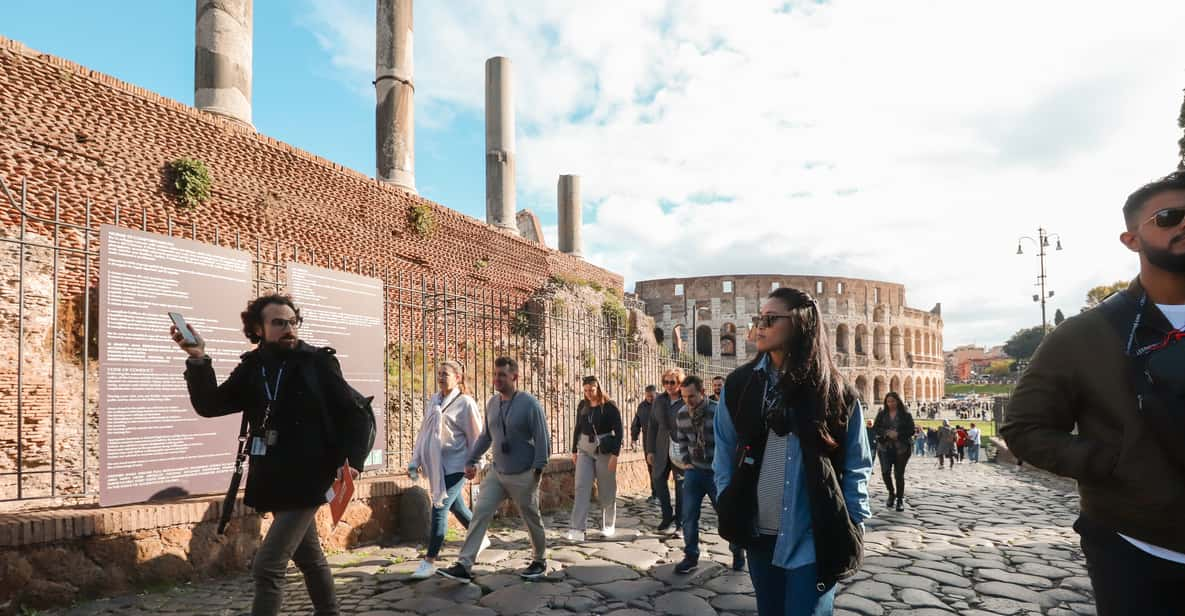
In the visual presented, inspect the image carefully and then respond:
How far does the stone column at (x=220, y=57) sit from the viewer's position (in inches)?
406

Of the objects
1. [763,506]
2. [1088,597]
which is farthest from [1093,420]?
[1088,597]

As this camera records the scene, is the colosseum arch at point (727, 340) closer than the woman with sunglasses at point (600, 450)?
No

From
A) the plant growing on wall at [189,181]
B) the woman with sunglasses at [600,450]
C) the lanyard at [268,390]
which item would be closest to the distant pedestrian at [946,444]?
the woman with sunglasses at [600,450]

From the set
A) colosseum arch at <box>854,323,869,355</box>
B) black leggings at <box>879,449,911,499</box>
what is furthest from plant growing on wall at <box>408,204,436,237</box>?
colosseum arch at <box>854,323,869,355</box>

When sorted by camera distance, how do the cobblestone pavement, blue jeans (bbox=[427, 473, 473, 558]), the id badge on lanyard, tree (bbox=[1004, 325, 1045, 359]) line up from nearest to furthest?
1. the id badge on lanyard
2. the cobblestone pavement
3. blue jeans (bbox=[427, 473, 473, 558])
4. tree (bbox=[1004, 325, 1045, 359])

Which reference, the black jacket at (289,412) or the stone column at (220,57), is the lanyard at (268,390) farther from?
the stone column at (220,57)

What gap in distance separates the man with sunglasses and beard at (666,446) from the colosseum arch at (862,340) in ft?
152

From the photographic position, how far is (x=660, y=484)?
694 cm

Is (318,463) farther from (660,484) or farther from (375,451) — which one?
(660,484)

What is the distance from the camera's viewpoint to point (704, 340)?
5059cm

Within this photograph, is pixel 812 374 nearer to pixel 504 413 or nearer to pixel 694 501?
pixel 504 413

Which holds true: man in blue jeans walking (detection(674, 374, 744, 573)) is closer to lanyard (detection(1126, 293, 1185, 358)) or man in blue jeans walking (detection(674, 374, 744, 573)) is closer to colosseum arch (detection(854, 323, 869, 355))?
lanyard (detection(1126, 293, 1185, 358))

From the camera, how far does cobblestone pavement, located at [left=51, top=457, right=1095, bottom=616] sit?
4.20m

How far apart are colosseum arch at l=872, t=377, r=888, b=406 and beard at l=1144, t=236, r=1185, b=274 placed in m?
50.8
